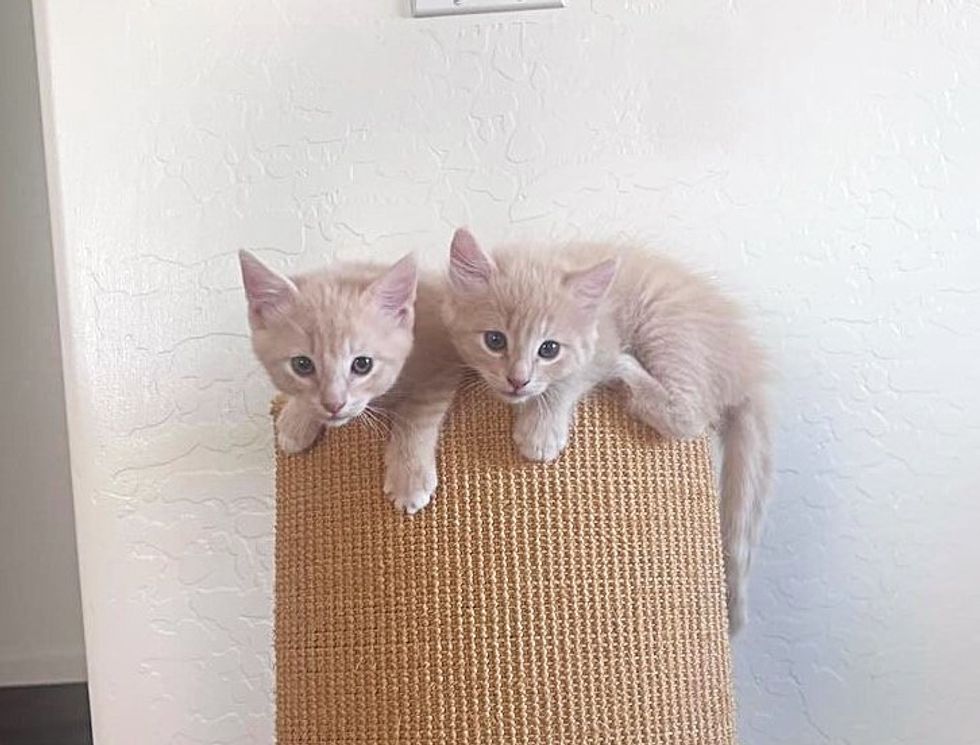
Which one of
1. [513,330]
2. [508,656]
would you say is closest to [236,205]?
[513,330]

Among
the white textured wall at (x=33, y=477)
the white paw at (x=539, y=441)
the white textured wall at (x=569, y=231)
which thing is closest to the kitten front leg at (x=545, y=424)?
the white paw at (x=539, y=441)

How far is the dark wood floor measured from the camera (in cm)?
185

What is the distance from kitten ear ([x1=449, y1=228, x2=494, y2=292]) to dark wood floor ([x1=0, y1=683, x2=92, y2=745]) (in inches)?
44.9

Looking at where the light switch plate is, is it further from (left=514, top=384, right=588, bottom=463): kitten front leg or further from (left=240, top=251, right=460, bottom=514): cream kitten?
(left=514, top=384, right=588, bottom=463): kitten front leg

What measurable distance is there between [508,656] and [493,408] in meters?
0.22

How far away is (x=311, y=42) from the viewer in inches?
56.4

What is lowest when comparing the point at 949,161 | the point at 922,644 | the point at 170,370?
the point at 922,644

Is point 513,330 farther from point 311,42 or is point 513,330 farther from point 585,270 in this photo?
point 311,42

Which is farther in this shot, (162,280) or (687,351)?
(162,280)

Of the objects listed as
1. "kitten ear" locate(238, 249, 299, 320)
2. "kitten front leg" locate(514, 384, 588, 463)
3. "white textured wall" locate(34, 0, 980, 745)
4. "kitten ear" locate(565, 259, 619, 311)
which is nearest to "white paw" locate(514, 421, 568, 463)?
"kitten front leg" locate(514, 384, 588, 463)

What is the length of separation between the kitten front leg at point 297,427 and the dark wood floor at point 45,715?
3.18 ft

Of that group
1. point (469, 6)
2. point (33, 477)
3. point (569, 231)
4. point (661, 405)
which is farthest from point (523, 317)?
point (33, 477)

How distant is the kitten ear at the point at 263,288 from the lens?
1.07 m

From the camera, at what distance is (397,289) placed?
3.58 ft
